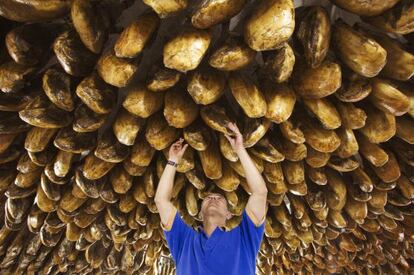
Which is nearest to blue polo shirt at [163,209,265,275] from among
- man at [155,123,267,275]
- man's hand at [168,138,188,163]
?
man at [155,123,267,275]

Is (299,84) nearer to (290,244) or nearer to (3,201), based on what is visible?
(290,244)

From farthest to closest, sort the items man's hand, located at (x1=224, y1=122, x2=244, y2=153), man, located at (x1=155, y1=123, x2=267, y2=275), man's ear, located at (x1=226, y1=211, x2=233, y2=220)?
1. man's ear, located at (x1=226, y1=211, x2=233, y2=220)
2. man, located at (x1=155, y1=123, x2=267, y2=275)
3. man's hand, located at (x1=224, y1=122, x2=244, y2=153)

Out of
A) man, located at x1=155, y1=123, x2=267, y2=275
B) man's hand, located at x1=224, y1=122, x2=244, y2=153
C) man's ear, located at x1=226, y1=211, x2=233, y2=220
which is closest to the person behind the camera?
man's hand, located at x1=224, y1=122, x2=244, y2=153

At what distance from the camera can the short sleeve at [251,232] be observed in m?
1.02

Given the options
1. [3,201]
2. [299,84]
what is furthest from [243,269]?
[3,201]

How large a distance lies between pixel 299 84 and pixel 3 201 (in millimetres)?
1039

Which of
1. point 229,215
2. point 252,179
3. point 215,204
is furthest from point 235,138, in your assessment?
point 229,215

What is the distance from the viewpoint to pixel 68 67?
2.34ft

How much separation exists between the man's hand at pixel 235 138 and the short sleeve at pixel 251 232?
0.25 m

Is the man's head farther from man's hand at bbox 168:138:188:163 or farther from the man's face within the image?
man's hand at bbox 168:138:188:163

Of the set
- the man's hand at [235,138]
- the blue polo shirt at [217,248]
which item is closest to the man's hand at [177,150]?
the man's hand at [235,138]

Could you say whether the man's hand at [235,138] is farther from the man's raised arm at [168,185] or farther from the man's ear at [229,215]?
the man's ear at [229,215]

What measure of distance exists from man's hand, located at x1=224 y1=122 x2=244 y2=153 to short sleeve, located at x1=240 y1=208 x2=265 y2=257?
253mm

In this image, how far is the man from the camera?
95cm
